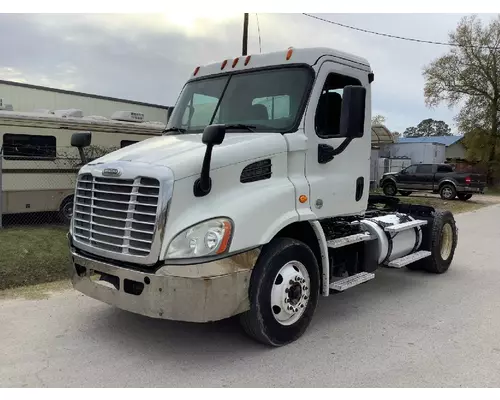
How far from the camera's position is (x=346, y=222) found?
5.75m

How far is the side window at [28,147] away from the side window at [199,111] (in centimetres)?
675

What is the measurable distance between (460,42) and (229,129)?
37053mm

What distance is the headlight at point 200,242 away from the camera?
3.83m

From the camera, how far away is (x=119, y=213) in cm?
409

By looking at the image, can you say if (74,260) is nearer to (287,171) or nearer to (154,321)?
(154,321)

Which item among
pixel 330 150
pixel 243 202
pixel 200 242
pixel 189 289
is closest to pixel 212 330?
pixel 189 289

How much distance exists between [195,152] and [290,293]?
158 centimetres

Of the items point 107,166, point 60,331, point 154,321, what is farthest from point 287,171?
point 60,331

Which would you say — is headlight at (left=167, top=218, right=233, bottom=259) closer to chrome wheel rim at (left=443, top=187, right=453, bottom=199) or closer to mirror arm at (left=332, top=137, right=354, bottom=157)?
mirror arm at (left=332, top=137, right=354, bottom=157)

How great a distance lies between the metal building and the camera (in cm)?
1485

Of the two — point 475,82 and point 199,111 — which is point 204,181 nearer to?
point 199,111

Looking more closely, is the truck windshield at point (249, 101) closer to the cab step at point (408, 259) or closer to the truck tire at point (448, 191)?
the cab step at point (408, 259)

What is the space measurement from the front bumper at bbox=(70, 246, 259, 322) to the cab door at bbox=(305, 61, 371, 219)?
1218 mm

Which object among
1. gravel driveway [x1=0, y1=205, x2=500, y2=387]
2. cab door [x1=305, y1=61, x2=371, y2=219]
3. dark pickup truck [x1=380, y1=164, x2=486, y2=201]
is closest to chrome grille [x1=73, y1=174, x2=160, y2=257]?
gravel driveway [x1=0, y1=205, x2=500, y2=387]
